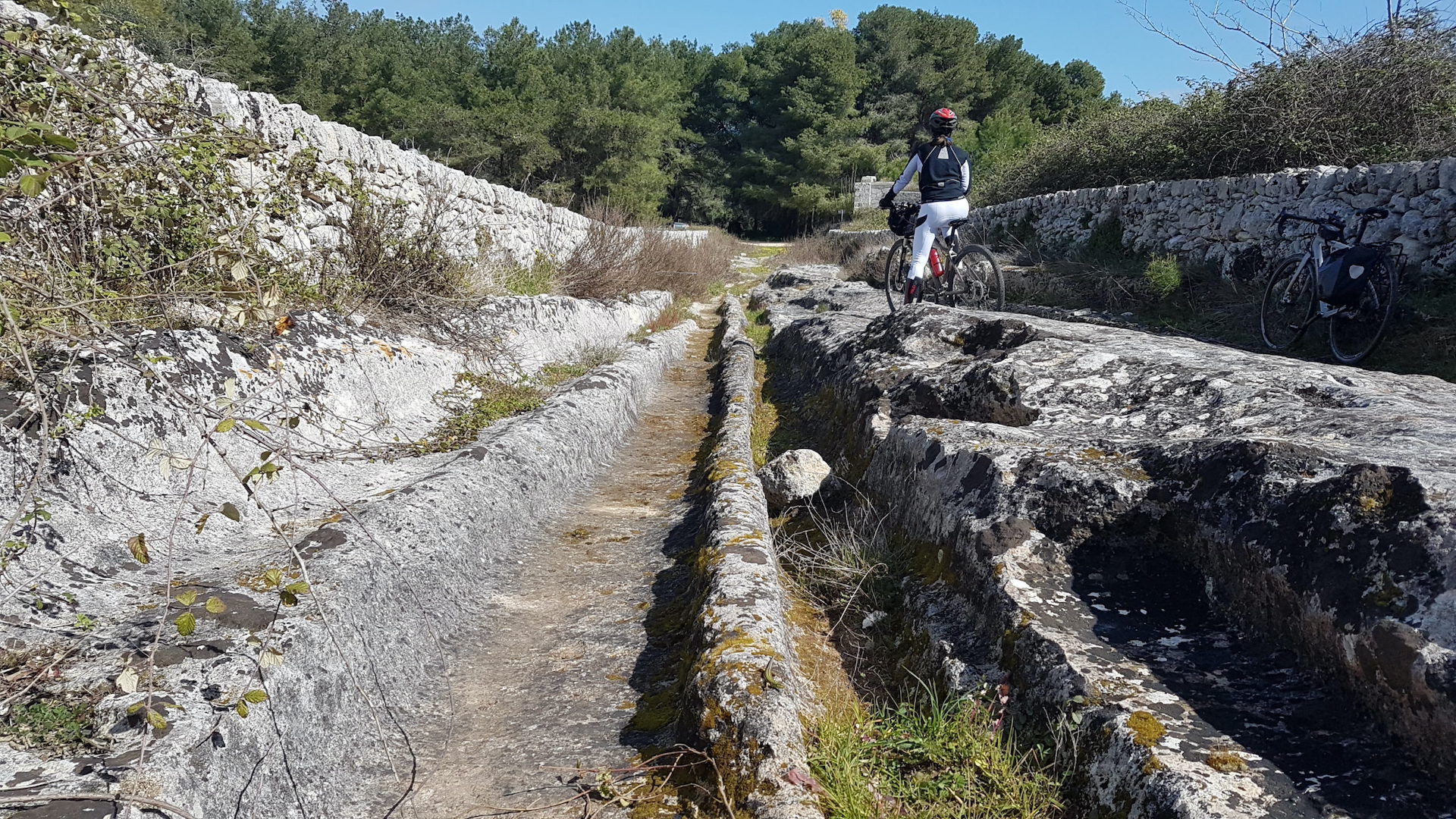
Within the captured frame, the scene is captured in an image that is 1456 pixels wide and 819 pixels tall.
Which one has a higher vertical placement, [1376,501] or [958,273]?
[958,273]

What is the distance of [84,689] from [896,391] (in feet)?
13.6

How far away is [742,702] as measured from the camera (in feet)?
8.04

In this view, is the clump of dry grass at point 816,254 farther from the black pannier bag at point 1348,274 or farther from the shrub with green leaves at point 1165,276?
the black pannier bag at point 1348,274

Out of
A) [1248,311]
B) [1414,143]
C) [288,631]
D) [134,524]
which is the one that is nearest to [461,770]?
[288,631]

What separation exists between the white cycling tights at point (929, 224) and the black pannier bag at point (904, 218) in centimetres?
28

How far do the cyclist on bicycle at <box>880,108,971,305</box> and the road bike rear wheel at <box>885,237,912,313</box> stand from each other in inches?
41.2

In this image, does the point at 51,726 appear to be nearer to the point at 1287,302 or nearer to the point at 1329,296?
the point at 1329,296

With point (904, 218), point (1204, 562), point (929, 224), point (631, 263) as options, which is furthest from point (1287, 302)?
point (631, 263)

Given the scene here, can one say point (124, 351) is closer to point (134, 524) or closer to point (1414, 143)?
point (134, 524)

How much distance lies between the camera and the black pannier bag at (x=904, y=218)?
7.60m

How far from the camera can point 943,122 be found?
22.8ft

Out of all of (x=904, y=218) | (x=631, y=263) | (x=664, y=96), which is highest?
(x=664, y=96)

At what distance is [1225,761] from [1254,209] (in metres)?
8.83

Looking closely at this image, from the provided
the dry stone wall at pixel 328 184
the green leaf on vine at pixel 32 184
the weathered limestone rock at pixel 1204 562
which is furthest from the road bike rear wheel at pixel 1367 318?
the green leaf on vine at pixel 32 184
